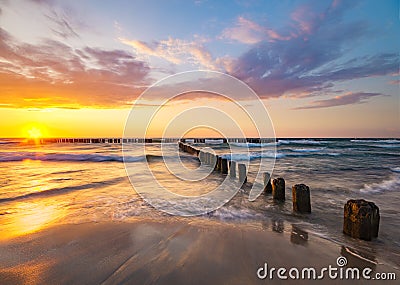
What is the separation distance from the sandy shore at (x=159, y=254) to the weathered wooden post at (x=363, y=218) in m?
0.64

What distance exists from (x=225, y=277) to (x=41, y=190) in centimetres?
782

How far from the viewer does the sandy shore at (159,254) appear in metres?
2.67

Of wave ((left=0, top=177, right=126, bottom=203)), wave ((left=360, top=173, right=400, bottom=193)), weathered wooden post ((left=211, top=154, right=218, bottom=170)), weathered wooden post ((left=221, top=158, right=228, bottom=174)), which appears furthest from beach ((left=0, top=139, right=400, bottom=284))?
weathered wooden post ((left=211, top=154, right=218, bottom=170))

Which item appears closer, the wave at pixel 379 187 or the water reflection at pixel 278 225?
the water reflection at pixel 278 225

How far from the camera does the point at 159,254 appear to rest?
321 centimetres

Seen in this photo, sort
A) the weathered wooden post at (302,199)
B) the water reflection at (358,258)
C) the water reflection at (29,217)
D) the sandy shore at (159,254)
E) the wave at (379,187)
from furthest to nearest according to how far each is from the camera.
Answer: the wave at (379,187), the weathered wooden post at (302,199), the water reflection at (29,217), the water reflection at (358,258), the sandy shore at (159,254)

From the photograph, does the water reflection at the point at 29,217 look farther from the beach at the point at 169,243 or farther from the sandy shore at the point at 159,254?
the sandy shore at the point at 159,254

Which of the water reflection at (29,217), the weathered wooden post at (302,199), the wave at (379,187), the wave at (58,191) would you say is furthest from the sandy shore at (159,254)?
the wave at (379,187)

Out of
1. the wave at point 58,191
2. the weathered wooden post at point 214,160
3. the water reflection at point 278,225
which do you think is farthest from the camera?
the weathered wooden post at point 214,160

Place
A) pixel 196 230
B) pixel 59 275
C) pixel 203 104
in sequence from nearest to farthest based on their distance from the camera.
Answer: pixel 59 275 < pixel 196 230 < pixel 203 104

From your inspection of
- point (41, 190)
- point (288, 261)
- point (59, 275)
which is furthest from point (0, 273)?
point (41, 190)

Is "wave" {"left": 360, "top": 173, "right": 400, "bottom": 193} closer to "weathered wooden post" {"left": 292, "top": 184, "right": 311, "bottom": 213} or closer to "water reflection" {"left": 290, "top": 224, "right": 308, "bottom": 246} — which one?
"weathered wooden post" {"left": 292, "top": 184, "right": 311, "bottom": 213}

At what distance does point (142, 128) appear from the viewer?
21.2ft

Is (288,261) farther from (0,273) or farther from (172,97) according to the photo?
(172,97)
